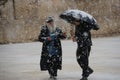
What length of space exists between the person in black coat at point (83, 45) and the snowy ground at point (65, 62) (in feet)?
2.26

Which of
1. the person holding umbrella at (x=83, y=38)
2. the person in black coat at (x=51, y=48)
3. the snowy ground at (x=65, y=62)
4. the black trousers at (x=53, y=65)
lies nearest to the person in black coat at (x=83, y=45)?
the person holding umbrella at (x=83, y=38)

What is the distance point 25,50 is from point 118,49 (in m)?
3.65

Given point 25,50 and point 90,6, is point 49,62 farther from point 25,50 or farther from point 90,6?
point 90,6

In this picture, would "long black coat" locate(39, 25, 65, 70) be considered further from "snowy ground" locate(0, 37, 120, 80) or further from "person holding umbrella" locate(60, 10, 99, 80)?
"snowy ground" locate(0, 37, 120, 80)

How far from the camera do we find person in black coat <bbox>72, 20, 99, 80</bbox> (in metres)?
10.3

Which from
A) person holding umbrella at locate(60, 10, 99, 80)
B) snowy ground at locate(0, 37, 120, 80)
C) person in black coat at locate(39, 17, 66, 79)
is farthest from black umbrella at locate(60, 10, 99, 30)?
snowy ground at locate(0, 37, 120, 80)

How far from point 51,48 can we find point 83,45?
79 centimetres

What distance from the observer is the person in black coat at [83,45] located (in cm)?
1030

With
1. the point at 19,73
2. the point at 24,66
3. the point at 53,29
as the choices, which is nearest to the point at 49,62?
the point at 53,29

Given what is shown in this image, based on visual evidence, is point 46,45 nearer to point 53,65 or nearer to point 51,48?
point 51,48

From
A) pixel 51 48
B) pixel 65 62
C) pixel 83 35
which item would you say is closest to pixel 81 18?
pixel 83 35

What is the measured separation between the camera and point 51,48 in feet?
35.0

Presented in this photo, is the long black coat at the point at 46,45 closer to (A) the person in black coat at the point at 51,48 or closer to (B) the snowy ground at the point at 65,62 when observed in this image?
(A) the person in black coat at the point at 51,48

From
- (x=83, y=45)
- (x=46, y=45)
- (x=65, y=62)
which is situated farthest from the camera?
(x=65, y=62)
